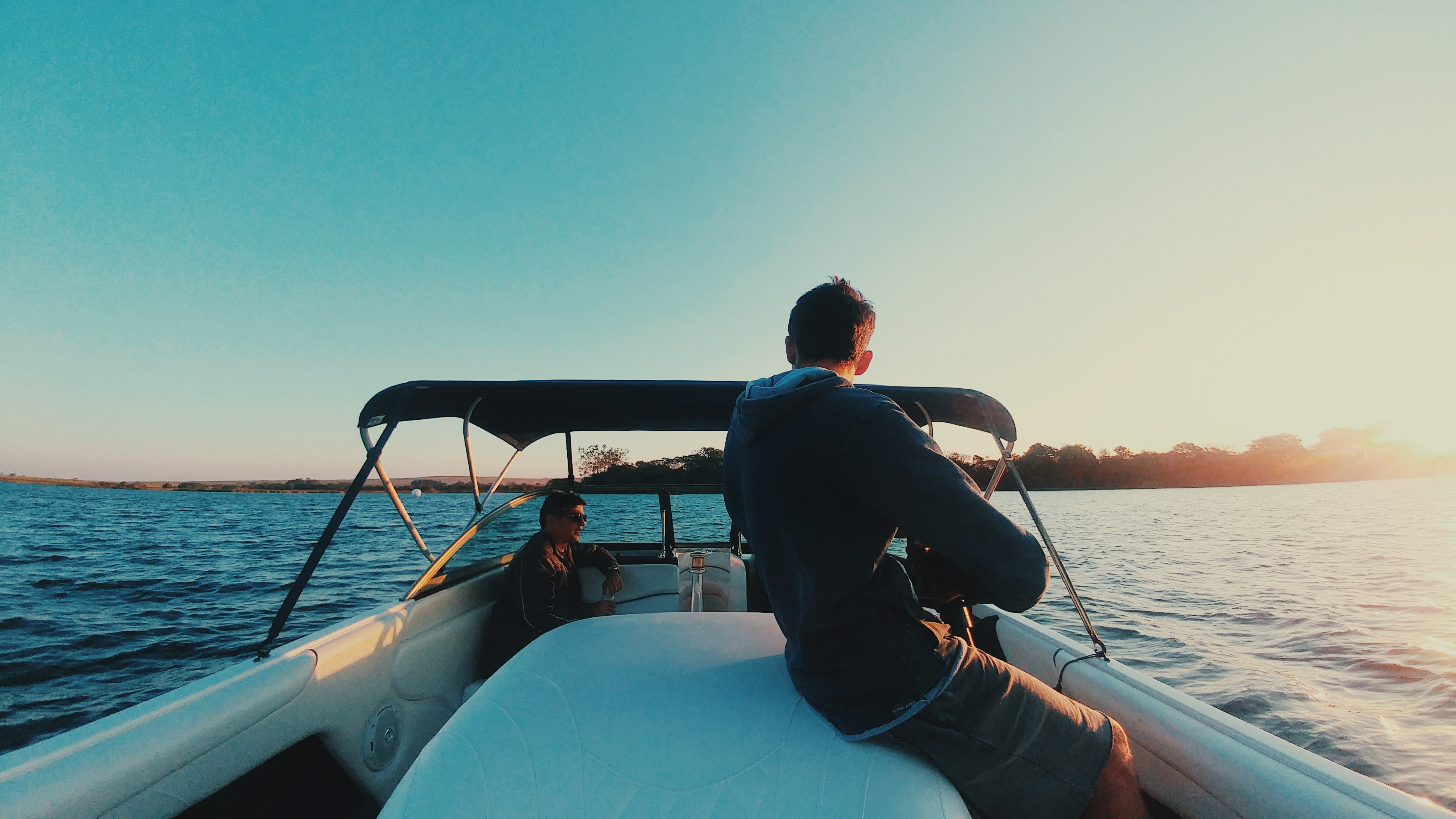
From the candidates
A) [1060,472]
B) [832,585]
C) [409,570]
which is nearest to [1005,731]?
[832,585]

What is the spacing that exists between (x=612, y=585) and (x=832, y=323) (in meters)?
3.08

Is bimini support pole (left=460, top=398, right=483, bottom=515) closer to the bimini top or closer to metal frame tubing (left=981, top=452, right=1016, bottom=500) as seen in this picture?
the bimini top

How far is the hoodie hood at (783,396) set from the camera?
1.23m

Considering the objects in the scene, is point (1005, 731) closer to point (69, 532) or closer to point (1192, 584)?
point (1192, 584)

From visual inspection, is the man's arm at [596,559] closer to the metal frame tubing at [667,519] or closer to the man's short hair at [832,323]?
the metal frame tubing at [667,519]

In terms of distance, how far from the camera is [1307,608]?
28.1 ft

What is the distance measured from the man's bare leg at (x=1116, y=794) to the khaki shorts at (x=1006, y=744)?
46 millimetres

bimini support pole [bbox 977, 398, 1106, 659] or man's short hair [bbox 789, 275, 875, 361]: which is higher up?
man's short hair [bbox 789, 275, 875, 361]

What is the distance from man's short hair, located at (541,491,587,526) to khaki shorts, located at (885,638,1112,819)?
2.92 m

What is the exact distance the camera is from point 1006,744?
1.23 meters

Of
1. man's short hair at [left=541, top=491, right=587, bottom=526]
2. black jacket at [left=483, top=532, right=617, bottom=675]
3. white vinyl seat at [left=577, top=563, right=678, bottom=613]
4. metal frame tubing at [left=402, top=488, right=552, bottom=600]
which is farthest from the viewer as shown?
white vinyl seat at [left=577, top=563, right=678, bottom=613]

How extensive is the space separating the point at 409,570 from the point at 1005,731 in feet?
47.0

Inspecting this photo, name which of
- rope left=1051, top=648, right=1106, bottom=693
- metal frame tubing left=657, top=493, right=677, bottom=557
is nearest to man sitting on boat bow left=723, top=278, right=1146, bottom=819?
rope left=1051, top=648, right=1106, bottom=693

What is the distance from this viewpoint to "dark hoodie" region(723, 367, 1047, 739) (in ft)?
3.62
